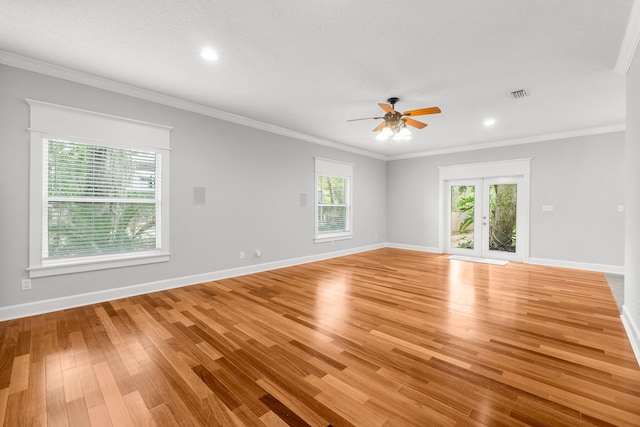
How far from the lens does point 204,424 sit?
160 centimetres

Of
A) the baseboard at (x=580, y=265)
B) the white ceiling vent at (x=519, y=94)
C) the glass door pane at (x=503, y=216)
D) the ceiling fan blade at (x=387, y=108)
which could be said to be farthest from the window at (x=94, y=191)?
the baseboard at (x=580, y=265)

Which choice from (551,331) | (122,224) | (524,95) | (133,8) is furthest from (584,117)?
(122,224)

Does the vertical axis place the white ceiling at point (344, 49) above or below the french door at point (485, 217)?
above

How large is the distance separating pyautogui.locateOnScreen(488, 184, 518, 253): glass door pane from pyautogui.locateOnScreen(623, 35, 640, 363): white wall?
372 centimetres

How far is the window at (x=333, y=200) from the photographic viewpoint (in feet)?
22.1

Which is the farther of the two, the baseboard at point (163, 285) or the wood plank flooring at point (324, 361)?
the baseboard at point (163, 285)

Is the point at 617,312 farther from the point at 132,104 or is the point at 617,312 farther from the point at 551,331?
the point at 132,104

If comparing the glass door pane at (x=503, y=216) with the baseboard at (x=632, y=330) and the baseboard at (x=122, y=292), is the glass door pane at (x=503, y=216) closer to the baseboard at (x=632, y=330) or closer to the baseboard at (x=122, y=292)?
the baseboard at (x=632, y=330)

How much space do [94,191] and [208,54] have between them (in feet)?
7.40

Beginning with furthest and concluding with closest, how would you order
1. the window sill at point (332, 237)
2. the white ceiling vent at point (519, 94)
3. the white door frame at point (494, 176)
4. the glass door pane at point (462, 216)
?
the glass door pane at point (462, 216)
the window sill at point (332, 237)
the white door frame at point (494, 176)
the white ceiling vent at point (519, 94)

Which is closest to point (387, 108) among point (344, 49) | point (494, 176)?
point (344, 49)

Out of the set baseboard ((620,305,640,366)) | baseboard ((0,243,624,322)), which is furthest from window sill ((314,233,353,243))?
baseboard ((620,305,640,366))

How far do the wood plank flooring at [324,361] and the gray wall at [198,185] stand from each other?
49 centimetres

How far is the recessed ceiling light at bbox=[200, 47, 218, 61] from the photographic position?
296cm
